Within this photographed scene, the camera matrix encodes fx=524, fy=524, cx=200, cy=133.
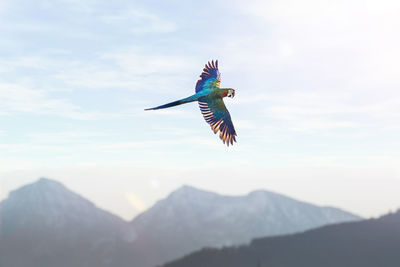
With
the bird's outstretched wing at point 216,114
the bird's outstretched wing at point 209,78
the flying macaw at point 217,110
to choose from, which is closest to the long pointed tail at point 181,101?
the flying macaw at point 217,110

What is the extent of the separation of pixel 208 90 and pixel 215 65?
540 cm

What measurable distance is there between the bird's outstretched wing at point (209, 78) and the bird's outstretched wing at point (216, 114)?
2457mm

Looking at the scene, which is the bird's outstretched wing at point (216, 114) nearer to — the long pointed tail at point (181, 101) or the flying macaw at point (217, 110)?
the flying macaw at point (217, 110)

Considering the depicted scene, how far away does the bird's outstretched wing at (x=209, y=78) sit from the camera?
27.5 meters

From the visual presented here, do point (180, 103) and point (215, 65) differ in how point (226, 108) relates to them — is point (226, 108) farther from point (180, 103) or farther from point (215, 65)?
point (215, 65)

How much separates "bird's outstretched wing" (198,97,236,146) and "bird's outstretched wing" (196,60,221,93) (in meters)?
2.46

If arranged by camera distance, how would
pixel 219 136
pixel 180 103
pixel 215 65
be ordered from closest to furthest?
1. pixel 180 103
2. pixel 219 136
3. pixel 215 65

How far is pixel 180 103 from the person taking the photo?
2217 centimetres

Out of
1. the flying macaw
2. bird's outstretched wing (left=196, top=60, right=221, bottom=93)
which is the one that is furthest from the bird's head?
bird's outstretched wing (left=196, top=60, right=221, bottom=93)

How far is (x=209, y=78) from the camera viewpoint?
28547 mm

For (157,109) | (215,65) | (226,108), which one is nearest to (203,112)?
(226,108)

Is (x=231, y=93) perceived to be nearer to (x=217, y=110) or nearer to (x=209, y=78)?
(x=217, y=110)

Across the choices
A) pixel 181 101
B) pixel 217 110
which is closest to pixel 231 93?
pixel 217 110

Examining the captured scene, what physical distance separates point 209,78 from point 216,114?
4.56m
